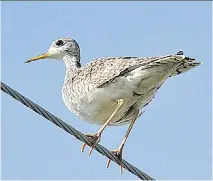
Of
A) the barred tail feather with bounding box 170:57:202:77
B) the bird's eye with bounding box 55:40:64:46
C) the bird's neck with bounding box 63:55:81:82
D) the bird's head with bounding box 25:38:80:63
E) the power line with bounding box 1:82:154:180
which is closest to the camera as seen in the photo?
the power line with bounding box 1:82:154:180

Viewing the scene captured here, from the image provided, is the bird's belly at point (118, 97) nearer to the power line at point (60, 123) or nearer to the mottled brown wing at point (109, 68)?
the mottled brown wing at point (109, 68)

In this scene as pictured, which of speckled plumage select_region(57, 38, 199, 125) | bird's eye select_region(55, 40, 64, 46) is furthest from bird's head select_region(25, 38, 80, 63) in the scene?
speckled plumage select_region(57, 38, 199, 125)

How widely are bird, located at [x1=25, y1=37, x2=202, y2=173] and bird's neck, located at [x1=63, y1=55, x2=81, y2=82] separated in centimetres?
42

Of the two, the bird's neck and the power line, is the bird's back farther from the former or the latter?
the power line

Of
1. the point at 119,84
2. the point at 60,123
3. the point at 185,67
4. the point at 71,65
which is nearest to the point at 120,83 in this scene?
the point at 119,84

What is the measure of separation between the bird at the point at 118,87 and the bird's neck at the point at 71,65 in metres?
0.42

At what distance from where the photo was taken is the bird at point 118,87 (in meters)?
9.34

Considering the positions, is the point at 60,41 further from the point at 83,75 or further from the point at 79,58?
the point at 83,75

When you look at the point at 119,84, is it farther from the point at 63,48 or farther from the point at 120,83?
the point at 63,48

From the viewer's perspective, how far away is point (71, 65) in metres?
11.3

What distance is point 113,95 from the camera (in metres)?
9.57

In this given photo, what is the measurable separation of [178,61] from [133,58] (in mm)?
663

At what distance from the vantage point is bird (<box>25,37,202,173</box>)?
9.34 meters

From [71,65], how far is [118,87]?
1.98 meters
